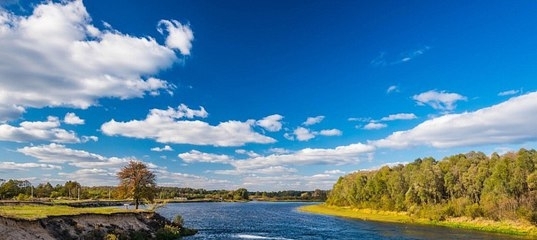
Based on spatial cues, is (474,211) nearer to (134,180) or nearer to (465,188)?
(465,188)

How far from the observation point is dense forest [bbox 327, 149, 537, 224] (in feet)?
328

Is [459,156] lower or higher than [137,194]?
higher

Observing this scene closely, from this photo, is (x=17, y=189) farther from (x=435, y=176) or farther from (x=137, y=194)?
(x=435, y=176)

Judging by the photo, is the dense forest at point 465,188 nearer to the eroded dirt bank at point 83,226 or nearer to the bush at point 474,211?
the bush at point 474,211

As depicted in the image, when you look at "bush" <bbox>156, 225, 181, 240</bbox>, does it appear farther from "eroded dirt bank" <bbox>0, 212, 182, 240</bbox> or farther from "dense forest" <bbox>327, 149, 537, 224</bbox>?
"dense forest" <bbox>327, 149, 537, 224</bbox>

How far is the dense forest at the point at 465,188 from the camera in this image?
3939 inches

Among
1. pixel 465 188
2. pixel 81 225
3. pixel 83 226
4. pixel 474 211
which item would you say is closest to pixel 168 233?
pixel 83 226

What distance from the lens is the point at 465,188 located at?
122062mm

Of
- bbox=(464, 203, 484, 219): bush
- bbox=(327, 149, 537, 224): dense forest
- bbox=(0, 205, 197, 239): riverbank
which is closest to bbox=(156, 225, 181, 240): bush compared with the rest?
bbox=(0, 205, 197, 239): riverbank

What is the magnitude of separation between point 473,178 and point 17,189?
15579 centimetres

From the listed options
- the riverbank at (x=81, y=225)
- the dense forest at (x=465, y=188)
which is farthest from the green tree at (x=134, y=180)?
the dense forest at (x=465, y=188)

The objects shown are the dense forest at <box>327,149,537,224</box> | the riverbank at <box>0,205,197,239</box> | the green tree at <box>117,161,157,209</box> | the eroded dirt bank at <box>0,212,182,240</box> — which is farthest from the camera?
the dense forest at <box>327,149,537,224</box>

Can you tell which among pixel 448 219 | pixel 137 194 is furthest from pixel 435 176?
pixel 137 194

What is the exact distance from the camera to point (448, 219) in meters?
113
